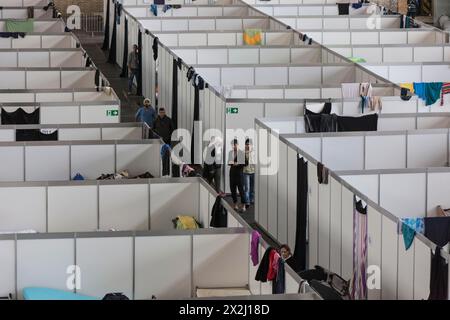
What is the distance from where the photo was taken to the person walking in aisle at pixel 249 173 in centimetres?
2229

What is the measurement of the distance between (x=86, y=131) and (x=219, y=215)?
6.20 metres

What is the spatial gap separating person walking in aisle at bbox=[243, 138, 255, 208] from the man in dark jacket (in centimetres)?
337

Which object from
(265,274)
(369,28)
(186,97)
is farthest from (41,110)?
(369,28)

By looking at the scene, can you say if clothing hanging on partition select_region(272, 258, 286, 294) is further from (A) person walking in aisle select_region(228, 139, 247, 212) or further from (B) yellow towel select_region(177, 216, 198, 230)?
(A) person walking in aisle select_region(228, 139, 247, 212)

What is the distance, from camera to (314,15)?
4019 centimetres

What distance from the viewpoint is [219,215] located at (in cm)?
1655

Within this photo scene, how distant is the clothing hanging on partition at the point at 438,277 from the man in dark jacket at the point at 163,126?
12456 millimetres

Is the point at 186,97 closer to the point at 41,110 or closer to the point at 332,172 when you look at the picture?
the point at 41,110

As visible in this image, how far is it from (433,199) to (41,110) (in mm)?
8960

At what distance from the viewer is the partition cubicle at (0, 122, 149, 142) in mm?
21891

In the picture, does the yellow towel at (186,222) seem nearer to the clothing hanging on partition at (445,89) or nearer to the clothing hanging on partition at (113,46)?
the clothing hanging on partition at (445,89)

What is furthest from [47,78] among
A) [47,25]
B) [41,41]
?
[47,25]

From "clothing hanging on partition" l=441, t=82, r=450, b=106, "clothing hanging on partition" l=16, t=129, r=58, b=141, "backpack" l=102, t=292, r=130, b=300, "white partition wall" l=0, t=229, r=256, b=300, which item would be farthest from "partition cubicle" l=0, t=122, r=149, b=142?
"backpack" l=102, t=292, r=130, b=300
